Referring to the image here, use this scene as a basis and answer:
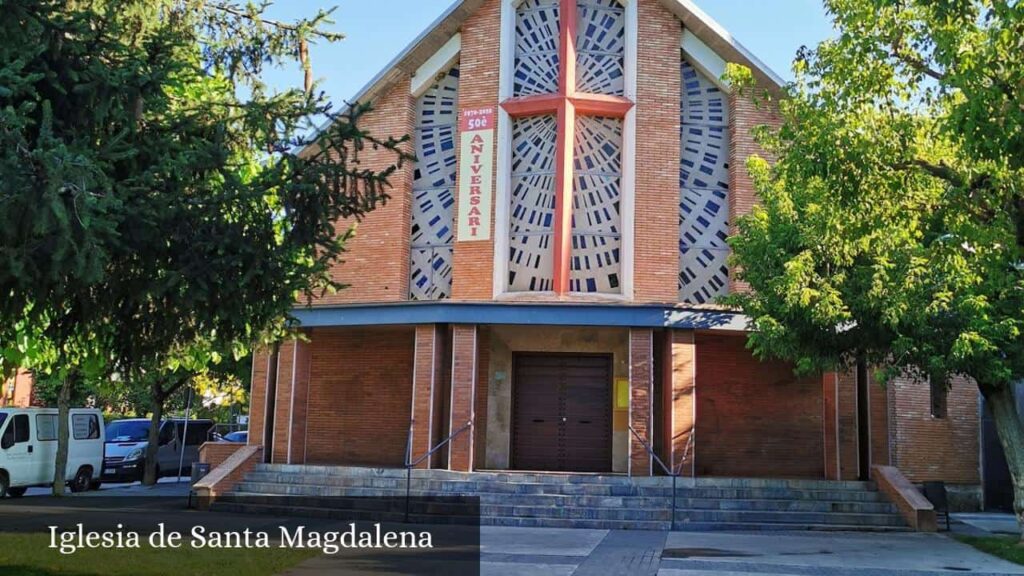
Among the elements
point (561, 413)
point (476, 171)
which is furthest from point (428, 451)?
point (476, 171)

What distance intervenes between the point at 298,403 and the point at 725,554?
11037 millimetres

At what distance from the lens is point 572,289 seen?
771 inches

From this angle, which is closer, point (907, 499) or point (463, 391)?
point (907, 499)

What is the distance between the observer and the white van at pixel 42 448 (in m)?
20.4

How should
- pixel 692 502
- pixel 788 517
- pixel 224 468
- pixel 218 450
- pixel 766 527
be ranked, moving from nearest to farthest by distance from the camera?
pixel 766 527 → pixel 788 517 → pixel 692 502 → pixel 224 468 → pixel 218 450

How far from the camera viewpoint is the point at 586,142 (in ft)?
66.1

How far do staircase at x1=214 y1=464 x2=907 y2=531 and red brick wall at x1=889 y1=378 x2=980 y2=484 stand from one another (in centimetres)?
318

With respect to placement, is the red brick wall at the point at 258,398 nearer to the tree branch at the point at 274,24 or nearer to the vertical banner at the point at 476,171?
the vertical banner at the point at 476,171

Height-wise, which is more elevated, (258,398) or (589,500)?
(258,398)

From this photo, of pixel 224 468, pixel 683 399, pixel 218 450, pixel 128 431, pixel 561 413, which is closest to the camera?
pixel 683 399

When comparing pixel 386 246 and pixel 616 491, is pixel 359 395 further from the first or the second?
pixel 616 491

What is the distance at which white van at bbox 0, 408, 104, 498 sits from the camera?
20.4m

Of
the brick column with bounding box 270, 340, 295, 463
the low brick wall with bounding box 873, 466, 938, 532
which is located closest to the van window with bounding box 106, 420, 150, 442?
the brick column with bounding box 270, 340, 295, 463

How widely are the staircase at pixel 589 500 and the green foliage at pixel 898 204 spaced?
8.67 feet
